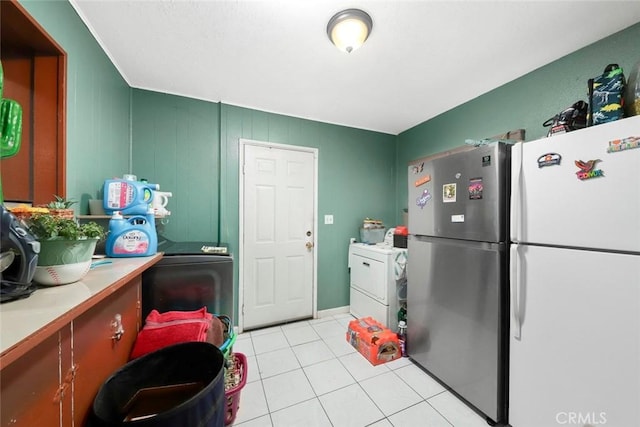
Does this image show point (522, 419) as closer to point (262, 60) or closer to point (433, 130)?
point (433, 130)

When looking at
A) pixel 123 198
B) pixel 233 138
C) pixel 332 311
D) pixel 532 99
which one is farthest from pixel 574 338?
pixel 233 138

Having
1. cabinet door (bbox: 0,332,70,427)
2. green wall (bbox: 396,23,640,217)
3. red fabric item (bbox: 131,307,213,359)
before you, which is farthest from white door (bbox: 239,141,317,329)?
cabinet door (bbox: 0,332,70,427)

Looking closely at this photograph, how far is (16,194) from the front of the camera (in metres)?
0.98

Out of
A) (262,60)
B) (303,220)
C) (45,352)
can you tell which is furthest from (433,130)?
(45,352)

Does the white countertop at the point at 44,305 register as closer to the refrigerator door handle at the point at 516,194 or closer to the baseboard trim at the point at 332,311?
the refrigerator door handle at the point at 516,194

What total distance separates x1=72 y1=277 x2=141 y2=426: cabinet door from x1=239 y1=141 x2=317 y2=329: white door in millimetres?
1445

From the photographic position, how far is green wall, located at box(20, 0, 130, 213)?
119 cm

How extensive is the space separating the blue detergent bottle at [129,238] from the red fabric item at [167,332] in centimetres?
37

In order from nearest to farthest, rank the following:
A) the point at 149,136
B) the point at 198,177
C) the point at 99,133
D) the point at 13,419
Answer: the point at 13,419, the point at 99,133, the point at 149,136, the point at 198,177

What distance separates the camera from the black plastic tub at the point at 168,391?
0.76m

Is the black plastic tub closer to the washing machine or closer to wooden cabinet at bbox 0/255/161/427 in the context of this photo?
wooden cabinet at bbox 0/255/161/427

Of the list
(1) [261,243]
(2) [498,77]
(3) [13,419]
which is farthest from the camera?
(1) [261,243]

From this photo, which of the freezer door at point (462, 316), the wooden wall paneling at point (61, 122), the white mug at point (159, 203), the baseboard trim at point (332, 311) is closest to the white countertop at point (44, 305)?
the wooden wall paneling at point (61, 122)

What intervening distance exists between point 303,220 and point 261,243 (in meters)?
0.56
